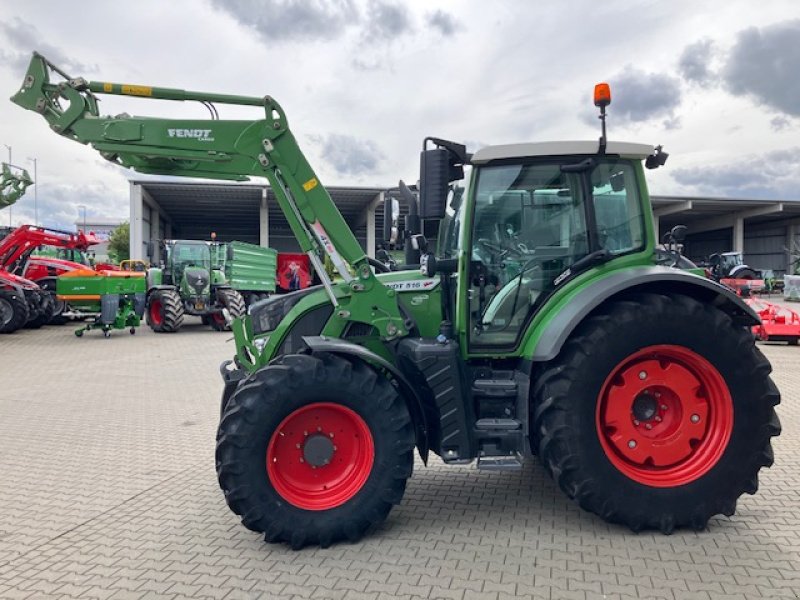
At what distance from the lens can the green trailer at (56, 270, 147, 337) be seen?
16.1 metres

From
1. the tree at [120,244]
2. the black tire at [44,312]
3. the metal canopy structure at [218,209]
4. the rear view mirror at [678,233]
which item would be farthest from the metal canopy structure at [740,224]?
the tree at [120,244]

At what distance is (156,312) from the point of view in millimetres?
18281

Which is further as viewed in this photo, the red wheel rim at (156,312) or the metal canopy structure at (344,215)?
the metal canopy structure at (344,215)

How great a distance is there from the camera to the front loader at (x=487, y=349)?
152 inches

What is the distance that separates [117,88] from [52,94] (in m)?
0.52

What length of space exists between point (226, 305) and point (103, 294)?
12.0 ft

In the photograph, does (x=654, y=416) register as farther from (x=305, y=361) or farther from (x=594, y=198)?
(x=305, y=361)

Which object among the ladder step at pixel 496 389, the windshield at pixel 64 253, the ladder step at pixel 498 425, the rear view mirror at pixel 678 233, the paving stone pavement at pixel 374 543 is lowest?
the paving stone pavement at pixel 374 543

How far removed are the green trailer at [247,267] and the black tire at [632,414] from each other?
17.9 metres

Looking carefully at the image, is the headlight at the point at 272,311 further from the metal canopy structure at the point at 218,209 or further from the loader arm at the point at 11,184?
the metal canopy structure at the point at 218,209

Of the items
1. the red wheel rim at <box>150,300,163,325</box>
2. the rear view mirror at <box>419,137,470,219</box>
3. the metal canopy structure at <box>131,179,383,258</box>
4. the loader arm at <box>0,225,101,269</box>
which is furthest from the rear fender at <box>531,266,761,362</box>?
the metal canopy structure at <box>131,179,383,258</box>

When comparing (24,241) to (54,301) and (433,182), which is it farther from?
(433,182)

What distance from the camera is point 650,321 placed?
3.94 m

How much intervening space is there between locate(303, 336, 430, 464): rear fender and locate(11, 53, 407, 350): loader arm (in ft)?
1.32
